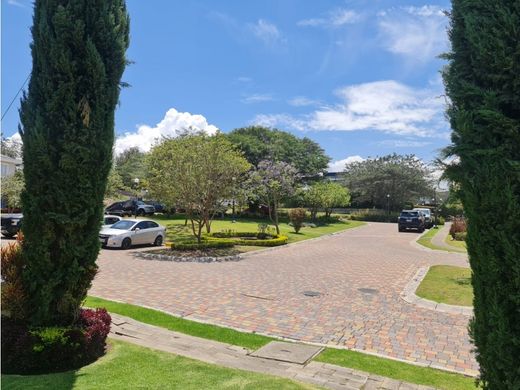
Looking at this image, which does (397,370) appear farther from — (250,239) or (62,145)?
(250,239)

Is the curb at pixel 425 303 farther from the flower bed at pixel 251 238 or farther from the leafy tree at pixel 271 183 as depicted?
the leafy tree at pixel 271 183

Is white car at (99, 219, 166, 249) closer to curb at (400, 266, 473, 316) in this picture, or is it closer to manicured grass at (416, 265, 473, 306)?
curb at (400, 266, 473, 316)

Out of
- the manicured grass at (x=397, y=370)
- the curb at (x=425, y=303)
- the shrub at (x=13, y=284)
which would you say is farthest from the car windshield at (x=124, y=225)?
the manicured grass at (x=397, y=370)

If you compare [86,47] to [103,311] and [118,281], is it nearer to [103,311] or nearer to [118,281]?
[103,311]

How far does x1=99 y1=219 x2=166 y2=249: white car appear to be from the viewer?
1747cm

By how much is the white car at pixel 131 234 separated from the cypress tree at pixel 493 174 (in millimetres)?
16674

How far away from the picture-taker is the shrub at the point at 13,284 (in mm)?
4727

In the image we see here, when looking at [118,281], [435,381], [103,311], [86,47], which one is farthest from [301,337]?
[118,281]

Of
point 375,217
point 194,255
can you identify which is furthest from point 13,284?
point 375,217

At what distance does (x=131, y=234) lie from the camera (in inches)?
716

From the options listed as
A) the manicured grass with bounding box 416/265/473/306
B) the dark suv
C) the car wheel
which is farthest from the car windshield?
the dark suv

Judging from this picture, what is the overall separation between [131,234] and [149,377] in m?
14.8

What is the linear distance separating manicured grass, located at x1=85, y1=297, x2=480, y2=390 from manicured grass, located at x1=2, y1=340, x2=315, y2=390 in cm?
121

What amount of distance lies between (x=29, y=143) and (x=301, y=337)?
5.00 meters
